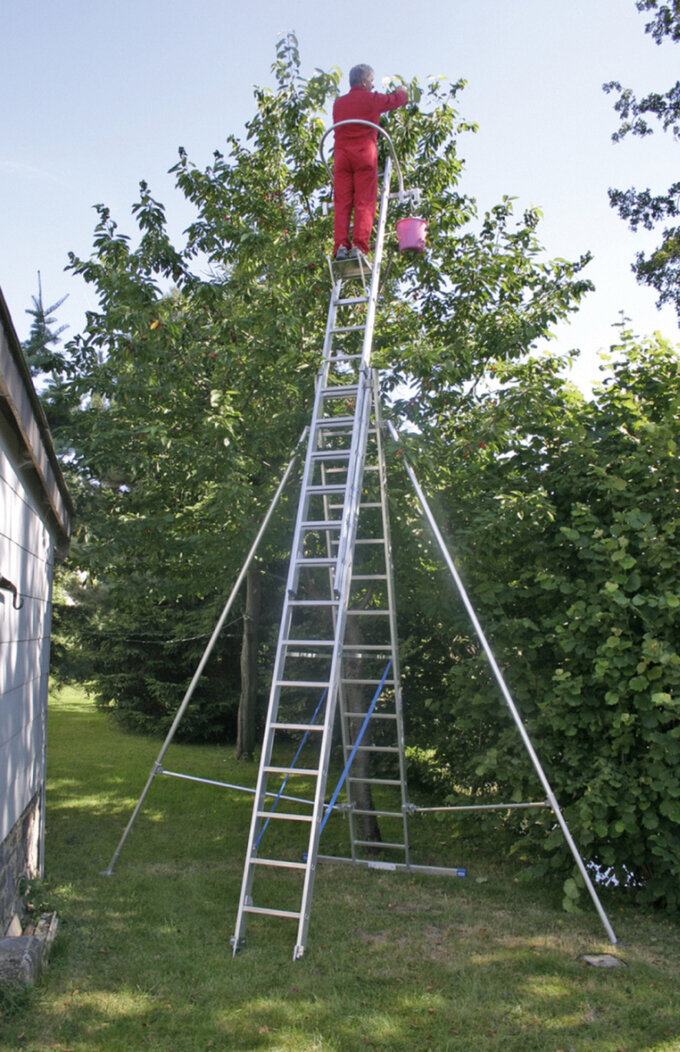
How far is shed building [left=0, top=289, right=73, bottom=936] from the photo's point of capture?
3.78 m

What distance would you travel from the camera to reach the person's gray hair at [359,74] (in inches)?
244

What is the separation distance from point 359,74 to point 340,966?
6.38m

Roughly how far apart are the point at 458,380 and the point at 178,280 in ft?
8.84

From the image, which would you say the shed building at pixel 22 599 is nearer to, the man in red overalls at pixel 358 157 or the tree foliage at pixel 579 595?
the tree foliage at pixel 579 595

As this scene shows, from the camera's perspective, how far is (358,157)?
6105 mm

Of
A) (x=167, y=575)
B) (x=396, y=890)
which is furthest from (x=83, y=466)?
(x=396, y=890)

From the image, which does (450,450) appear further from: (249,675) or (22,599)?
(249,675)

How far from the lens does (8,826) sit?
4238 millimetres

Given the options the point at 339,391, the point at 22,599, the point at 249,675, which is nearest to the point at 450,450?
the point at 339,391

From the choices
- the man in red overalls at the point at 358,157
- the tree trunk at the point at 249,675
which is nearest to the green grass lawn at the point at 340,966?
the man in red overalls at the point at 358,157

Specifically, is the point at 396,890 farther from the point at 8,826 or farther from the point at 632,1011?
the point at 8,826

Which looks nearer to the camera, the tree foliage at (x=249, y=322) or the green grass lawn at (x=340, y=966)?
the green grass lawn at (x=340, y=966)

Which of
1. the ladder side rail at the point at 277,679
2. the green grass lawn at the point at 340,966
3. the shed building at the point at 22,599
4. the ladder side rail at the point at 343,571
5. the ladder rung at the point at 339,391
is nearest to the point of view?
the green grass lawn at the point at 340,966

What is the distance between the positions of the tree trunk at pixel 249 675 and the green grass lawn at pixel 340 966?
5216mm
